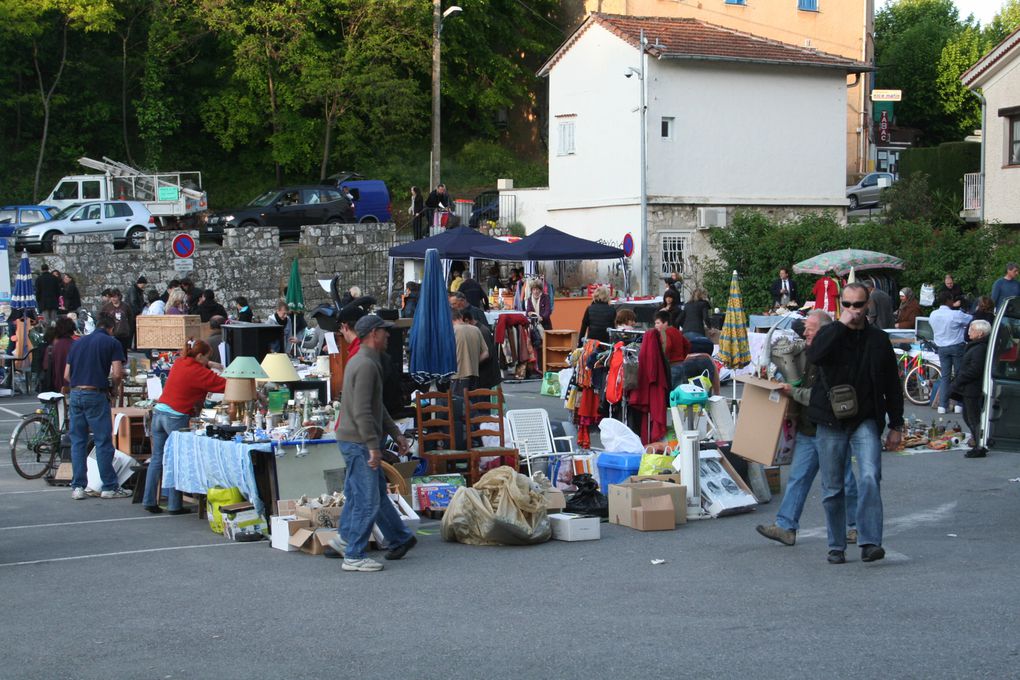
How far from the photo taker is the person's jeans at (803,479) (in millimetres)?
8570

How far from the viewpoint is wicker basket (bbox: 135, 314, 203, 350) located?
1747cm

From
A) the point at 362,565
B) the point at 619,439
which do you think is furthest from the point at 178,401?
the point at 619,439

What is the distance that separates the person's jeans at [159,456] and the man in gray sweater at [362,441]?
10.0 ft

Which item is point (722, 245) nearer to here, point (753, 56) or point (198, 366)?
point (753, 56)

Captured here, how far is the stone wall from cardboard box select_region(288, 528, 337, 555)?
23.6 meters

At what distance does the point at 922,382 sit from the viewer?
18266mm

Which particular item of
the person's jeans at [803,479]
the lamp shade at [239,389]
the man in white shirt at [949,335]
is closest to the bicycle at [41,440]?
the lamp shade at [239,389]

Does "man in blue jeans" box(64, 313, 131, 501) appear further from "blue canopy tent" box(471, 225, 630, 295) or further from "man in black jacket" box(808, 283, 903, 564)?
"blue canopy tent" box(471, 225, 630, 295)

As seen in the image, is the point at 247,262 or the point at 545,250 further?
the point at 247,262

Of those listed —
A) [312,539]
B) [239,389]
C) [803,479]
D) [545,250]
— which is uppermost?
[545,250]

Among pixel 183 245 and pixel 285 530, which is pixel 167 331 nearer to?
pixel 183 245

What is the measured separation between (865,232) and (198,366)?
20.2 meters

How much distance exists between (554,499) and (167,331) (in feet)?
29.2

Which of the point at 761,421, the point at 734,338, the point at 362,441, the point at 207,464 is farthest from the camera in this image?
the point at 734,338
